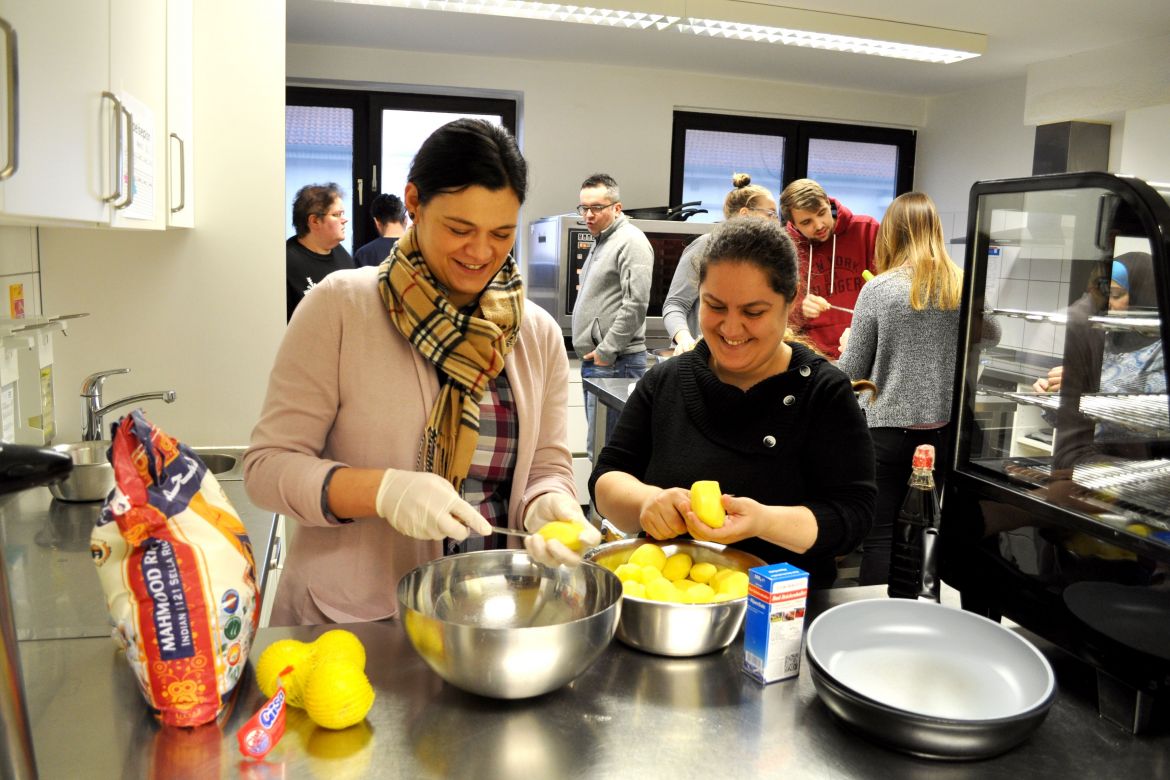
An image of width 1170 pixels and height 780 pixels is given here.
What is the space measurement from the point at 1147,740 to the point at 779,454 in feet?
2.11

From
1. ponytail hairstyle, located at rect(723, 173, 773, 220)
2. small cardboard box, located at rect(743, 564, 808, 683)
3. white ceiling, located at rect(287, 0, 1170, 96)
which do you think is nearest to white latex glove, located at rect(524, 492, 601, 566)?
small cardboard box, located at rect(743, 564, 808, 683)

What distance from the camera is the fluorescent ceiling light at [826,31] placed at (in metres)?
3.83

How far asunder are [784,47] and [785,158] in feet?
4.25

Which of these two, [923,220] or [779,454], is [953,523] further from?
[923,220]

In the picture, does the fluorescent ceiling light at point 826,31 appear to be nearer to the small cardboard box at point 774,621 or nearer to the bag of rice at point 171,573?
the small cardboard box at point 774,621

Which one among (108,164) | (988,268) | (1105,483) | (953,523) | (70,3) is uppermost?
(70,3)

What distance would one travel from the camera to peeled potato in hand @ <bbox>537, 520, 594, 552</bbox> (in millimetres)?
1122

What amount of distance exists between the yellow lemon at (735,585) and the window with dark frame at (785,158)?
15.0 ft

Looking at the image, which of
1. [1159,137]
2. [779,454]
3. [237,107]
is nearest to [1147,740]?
[779,454]

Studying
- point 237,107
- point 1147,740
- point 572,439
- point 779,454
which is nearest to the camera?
point 1147,740

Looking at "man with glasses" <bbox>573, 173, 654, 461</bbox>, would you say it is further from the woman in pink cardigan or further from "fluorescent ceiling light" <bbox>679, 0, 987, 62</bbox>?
the woman in pink cardigan

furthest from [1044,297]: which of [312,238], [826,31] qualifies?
[312,238]

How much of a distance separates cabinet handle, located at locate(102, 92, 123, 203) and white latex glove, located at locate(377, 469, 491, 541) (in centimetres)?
85

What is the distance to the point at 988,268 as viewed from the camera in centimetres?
134
